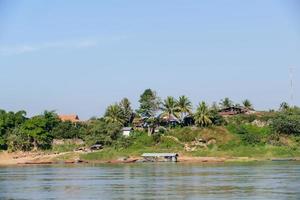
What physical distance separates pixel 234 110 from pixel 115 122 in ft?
56.5

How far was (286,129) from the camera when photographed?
7156 centimetres

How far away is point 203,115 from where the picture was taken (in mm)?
73562

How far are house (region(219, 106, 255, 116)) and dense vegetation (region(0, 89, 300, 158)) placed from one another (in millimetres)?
3298

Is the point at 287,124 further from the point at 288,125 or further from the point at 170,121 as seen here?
the point at 170,121

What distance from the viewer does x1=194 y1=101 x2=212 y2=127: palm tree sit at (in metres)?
73.5

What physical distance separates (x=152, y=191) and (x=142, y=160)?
36.0m

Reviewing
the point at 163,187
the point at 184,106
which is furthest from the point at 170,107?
the point at 163,187

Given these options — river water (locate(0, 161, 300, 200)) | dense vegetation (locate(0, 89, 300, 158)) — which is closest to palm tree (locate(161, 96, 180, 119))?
dense vegetation (locate(0, 89, 300, 158))

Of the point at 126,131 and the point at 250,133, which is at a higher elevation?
the point at 126,131

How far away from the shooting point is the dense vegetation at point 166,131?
70.8 metres

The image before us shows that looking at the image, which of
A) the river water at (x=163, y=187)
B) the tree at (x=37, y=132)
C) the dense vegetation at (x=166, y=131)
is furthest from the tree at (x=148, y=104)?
the river water at (x=163, y=187)

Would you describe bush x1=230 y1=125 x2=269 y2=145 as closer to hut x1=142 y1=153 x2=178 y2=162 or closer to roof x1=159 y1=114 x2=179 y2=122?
roof x1=159 y1=114 x2=179 y2=122

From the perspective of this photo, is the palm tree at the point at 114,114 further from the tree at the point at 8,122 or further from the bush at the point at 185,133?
the tree at the point at 8,122

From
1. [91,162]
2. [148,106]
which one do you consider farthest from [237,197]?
[148,106]
